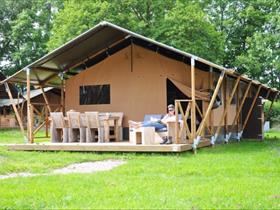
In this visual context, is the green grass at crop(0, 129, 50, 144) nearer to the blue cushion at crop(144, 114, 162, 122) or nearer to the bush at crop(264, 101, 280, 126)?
the blue cushion at crop(144, 114, 162, 122)

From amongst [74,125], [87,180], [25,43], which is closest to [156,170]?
[87,180]

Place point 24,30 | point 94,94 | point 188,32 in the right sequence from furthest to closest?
point 24,30, point 188,32, point 94,94

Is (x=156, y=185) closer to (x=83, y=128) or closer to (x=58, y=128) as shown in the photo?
(x=83, y=128)

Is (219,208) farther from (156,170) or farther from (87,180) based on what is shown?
(156,170)

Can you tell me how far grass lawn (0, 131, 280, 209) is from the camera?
5016mm

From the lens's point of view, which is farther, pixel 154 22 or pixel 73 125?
pixel 154 22

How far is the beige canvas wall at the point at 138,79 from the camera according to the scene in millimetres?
13180

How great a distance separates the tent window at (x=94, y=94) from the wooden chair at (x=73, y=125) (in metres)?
2.23

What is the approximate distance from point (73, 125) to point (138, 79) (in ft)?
9.19

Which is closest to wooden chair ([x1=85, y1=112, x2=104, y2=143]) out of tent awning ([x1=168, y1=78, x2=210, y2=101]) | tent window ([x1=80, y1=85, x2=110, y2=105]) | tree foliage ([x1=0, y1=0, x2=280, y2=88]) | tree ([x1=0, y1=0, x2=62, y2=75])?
tent window ([x1=80, y1=85, x2=110, y2=105])

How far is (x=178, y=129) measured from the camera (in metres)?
10.5

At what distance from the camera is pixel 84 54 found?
13.8 metres

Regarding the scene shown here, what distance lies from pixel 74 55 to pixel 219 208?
380 inches

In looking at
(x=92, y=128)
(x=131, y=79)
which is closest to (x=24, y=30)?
(x=131, y=79)
